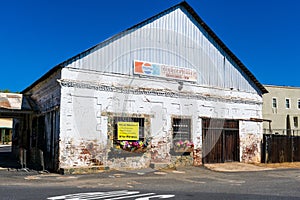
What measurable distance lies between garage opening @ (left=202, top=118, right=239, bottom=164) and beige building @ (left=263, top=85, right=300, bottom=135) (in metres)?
25.4

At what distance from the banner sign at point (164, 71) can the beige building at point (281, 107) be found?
2774cm

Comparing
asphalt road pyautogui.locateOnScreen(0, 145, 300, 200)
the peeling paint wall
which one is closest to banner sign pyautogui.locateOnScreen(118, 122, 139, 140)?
asphalt road pyautogui.locateOnScreen(0, 145, 300, 200)

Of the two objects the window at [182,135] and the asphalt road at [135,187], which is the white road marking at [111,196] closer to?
the asphalt road at [135,187]

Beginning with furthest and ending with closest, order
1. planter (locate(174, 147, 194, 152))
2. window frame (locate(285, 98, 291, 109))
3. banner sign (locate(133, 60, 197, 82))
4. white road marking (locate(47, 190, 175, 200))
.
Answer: window frame (locate(285, 98, 291, 109)), planter (locate(174, 147, 194, 152)), banner sign (locate(133, 60, 197, 82)), white road marking (locate(47, 190, 175, 200))

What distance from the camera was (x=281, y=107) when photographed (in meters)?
44.6

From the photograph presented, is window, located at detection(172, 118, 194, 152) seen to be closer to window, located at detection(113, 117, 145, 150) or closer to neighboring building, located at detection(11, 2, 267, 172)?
neighboring building, located at detection(11, 2, 267, 172)

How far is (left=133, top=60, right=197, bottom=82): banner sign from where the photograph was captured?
17328 millimetres

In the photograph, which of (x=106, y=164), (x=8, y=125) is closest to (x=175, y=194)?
(x=106, y=164)

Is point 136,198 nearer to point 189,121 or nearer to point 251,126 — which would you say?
point 189,121

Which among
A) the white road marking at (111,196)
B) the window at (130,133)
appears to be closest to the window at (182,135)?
the window at (130,133)

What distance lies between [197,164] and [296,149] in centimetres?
788

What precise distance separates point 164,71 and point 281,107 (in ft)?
103

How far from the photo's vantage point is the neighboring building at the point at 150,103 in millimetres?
15383

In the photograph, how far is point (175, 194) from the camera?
32.1ft
